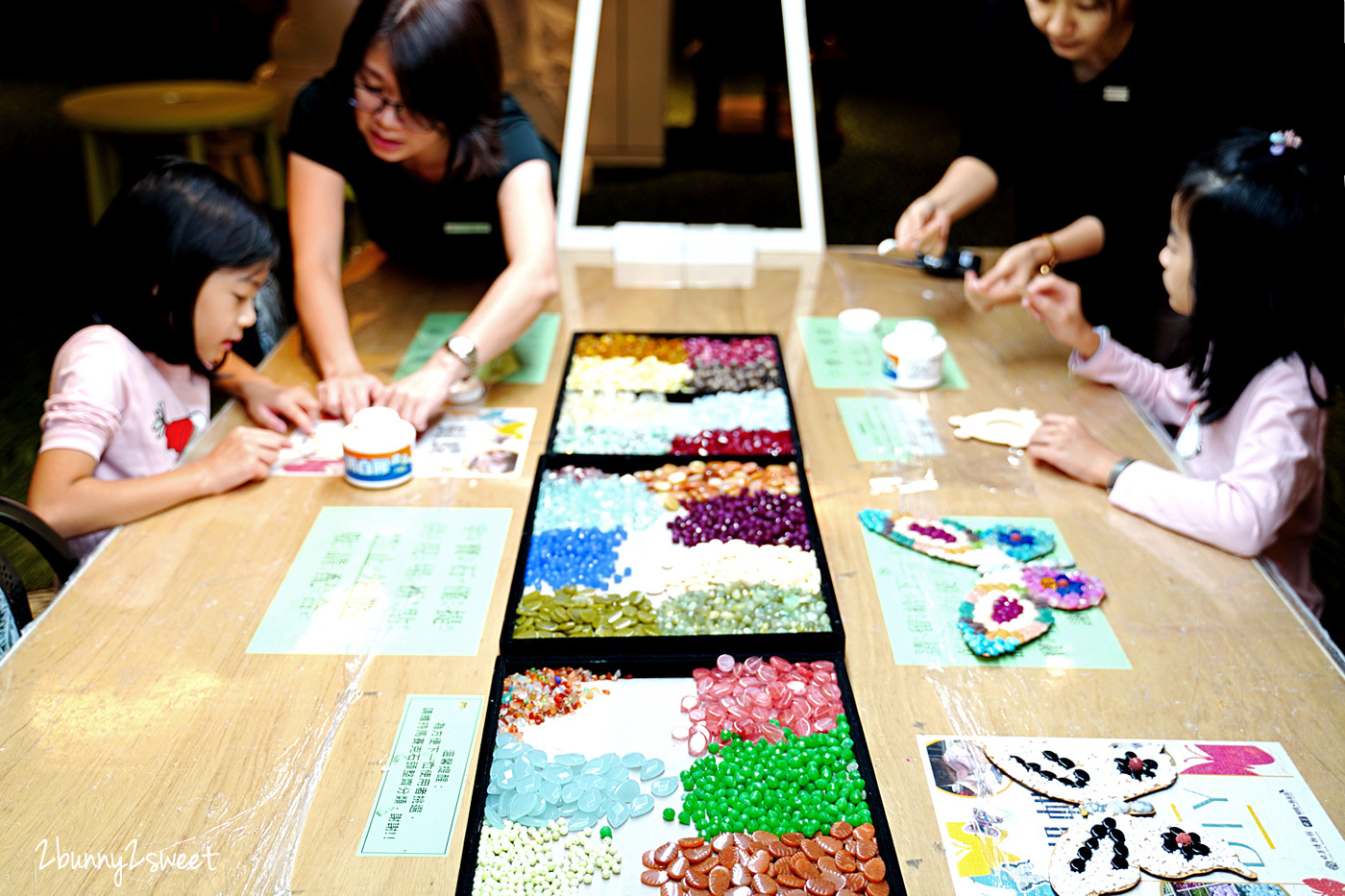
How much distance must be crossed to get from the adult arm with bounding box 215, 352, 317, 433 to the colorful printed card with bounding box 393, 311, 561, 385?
21 centimetres

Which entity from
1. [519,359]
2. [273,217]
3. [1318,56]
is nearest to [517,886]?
[519,359]

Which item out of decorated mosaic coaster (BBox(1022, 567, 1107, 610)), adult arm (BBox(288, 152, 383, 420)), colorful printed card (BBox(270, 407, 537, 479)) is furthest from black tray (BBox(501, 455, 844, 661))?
adult arm (BBox(288, 152, 383, 420))

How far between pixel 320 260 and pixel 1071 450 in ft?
4.62

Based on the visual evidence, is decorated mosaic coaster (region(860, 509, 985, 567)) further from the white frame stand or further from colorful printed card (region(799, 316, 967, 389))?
the white frame stand

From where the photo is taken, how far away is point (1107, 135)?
7.04ft

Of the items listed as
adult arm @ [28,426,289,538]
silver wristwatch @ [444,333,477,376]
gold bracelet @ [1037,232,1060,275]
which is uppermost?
gold bracelet @ [1037,232,1060,275]

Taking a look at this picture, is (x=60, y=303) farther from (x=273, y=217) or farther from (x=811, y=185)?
(x=811, y=185)

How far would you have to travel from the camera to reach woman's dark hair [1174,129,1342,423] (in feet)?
4.55

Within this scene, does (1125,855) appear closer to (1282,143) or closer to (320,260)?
Result: (1282,143)

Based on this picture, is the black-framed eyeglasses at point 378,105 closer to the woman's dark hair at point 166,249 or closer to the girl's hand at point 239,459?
the woman's dark hair at point 166,249

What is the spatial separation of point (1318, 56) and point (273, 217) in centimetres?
405

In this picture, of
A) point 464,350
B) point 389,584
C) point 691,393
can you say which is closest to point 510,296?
point 464,350

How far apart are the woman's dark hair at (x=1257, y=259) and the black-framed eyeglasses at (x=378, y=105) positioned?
126 centimetres

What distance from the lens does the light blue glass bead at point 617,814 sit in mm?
981
